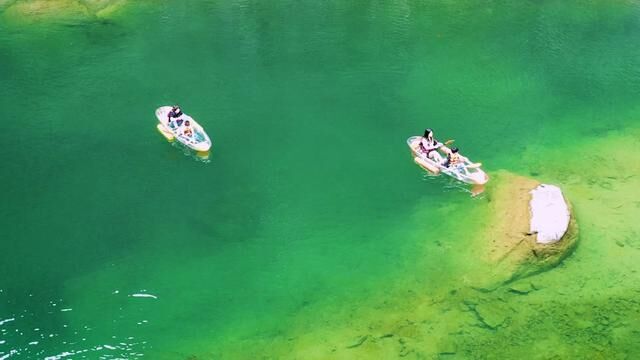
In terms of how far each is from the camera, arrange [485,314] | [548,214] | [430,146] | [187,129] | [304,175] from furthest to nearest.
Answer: [187,129]
[430,146]
[304,175]
[548,214]
[485,314]

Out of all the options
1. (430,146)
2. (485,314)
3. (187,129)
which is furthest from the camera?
(187,129)

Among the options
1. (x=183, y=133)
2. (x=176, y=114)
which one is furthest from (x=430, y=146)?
(x=176, y=114)

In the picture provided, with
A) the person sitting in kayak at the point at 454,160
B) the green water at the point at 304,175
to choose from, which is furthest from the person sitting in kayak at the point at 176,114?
the person sitting in kayak at the point at 454,160

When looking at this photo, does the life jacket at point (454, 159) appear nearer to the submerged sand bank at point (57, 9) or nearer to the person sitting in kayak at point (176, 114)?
the person sitting in kayak at point (176, 114)

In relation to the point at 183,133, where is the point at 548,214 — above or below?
below

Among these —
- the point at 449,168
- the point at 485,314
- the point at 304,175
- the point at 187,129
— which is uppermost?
the point at 187,129

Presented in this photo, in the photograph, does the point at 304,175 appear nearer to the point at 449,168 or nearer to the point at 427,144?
the point at 427,144
